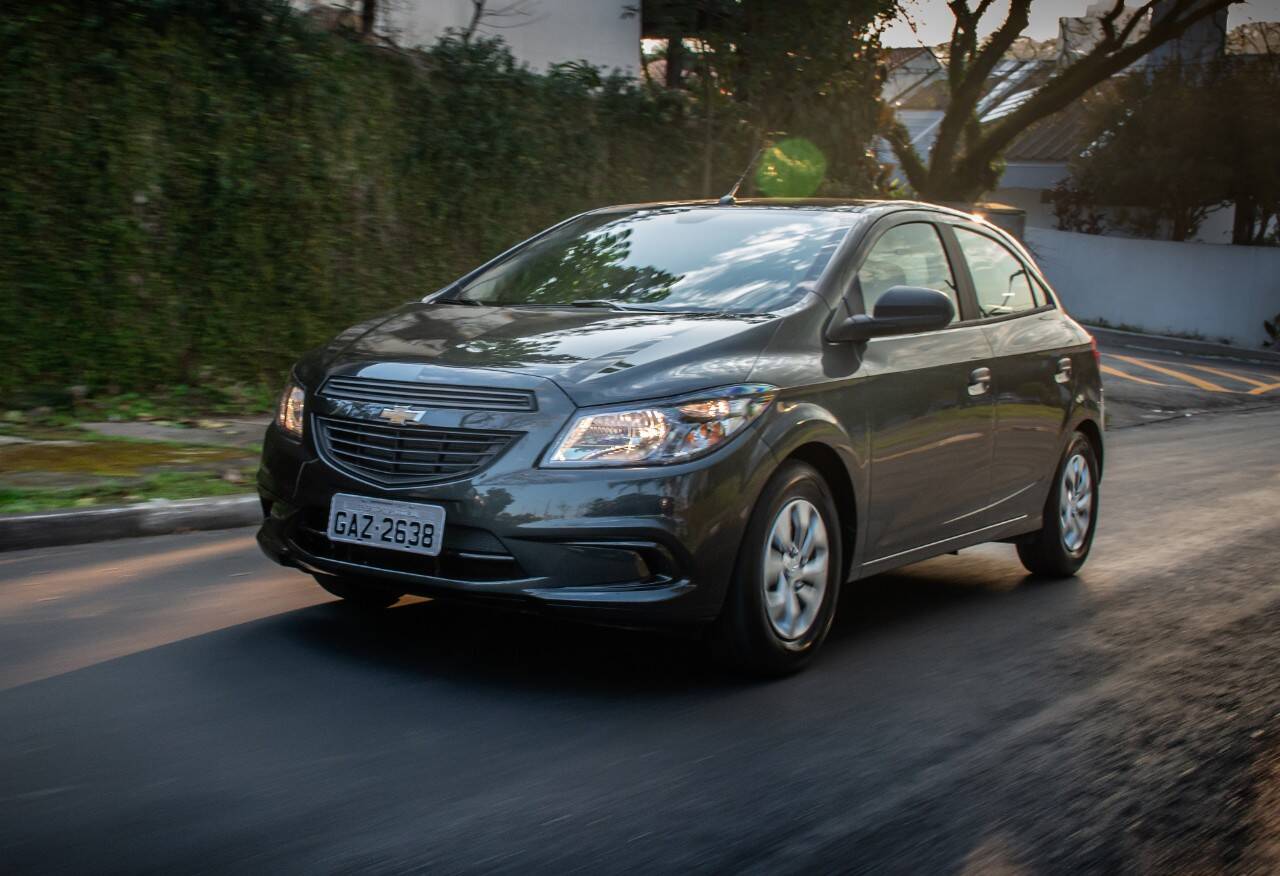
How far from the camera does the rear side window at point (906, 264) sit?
20.1ft

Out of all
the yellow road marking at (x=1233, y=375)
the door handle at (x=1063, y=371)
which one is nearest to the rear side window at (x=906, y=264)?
the door handle at (x=1063, y=371)

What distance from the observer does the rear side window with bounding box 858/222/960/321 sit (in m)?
6.13

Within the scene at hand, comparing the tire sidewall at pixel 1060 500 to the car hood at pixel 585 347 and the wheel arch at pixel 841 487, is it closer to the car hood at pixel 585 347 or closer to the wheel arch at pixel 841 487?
the wheel arch at pixel 841 487

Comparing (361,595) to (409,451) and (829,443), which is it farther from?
(829,443)

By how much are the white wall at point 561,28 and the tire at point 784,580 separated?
35.2 feet

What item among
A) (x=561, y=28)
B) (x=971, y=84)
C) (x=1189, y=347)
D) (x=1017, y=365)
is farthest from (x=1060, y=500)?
(x=1189, y=347)

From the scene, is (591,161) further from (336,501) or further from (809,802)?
(809,802)

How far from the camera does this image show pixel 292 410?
18.3 ft

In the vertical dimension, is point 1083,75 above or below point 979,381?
above

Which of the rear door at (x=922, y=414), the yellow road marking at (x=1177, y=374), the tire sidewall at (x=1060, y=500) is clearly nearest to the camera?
the rear door at (x=922, y=414)

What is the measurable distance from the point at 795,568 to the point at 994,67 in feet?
78.9

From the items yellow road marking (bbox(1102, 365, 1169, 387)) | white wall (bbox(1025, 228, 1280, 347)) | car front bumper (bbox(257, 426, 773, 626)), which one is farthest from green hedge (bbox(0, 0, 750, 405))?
white wall (bbox(1025, 228, 1280, 347))

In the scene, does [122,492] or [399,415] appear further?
[122,492]

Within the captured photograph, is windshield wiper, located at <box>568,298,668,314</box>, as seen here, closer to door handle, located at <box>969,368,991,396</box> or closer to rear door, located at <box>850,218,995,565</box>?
rear door, located at <box>850,218,995,565</box>
